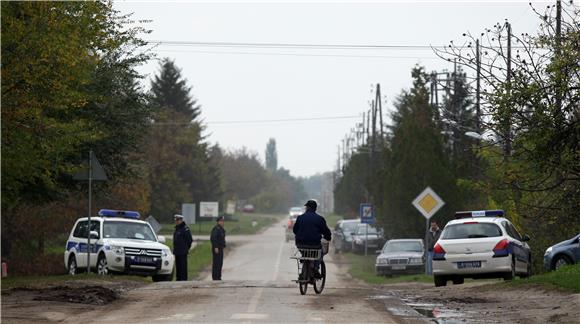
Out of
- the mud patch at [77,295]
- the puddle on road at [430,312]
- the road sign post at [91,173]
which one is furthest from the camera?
the road sign post at [91,173]

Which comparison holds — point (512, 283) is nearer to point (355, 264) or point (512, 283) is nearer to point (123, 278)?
point (123, 278)

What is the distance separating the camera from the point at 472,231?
26.0 metres

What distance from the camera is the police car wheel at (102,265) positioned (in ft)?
94.5

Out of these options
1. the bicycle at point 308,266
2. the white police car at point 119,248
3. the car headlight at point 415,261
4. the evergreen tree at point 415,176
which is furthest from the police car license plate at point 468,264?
the evergreen tree at point 415,176

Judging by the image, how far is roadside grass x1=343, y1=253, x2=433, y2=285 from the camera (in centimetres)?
3428

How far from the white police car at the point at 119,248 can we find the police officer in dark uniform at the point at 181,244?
0.29m

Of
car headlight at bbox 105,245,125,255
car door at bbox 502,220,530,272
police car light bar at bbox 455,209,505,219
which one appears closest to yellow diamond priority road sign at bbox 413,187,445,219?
police car light bar at bbox 455,209,505,219

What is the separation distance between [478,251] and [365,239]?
32102 mm

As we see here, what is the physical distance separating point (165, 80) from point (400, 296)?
83241 mm

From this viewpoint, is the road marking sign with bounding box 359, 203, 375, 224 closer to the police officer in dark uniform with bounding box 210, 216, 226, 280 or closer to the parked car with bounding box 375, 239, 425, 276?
the parked car with bounding box 375, 239, 425, 276

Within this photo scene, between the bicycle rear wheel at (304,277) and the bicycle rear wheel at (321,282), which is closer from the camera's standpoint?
the bicycle rear wheel at (304,277)

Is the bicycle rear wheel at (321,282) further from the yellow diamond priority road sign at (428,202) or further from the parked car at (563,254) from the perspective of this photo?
the yellow diamond priority road sign at (428,202)

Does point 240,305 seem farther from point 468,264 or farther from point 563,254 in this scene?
point 563,254

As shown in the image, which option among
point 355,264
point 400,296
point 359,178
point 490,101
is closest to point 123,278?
point 400,296
